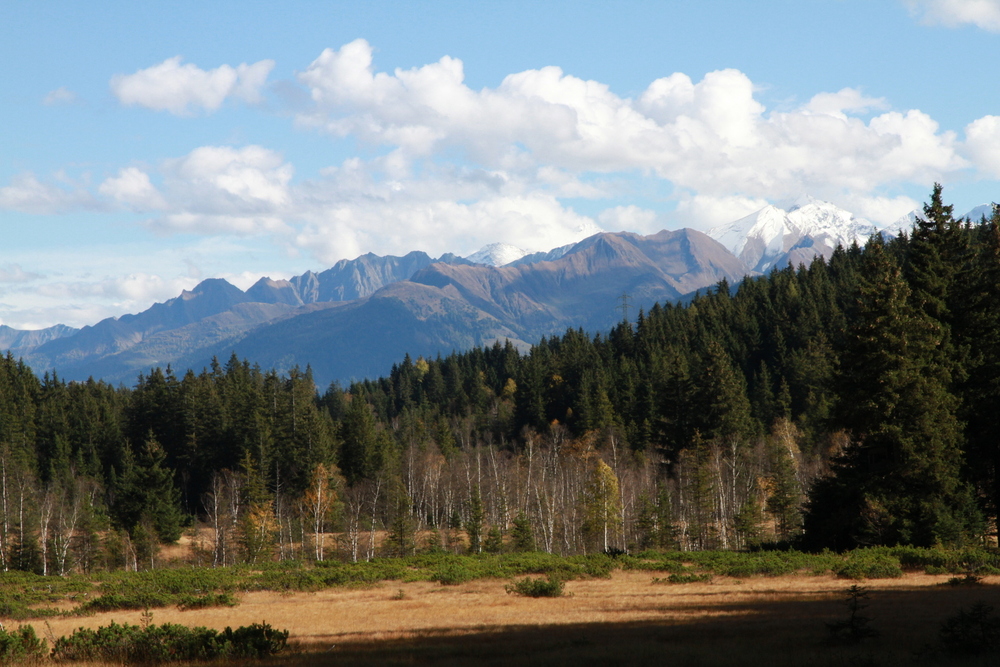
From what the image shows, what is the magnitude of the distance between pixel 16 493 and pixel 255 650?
65.9 meters

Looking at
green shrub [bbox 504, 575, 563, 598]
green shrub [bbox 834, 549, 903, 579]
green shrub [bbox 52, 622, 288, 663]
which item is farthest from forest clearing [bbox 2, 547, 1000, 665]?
green shrub [bbox 52, 622, 288, 663]

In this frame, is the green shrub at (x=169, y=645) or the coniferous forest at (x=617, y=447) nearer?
the green shrub at (x=169, y=645)

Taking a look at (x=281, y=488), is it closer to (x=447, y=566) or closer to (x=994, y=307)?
(x=447, y=566)

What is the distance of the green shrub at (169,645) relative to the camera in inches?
727

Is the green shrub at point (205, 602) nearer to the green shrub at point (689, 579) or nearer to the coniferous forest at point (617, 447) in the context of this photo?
the green shrub at point (689, 579)

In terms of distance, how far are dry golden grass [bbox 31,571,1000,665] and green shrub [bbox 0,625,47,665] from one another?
615 cm

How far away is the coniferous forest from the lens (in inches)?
1375

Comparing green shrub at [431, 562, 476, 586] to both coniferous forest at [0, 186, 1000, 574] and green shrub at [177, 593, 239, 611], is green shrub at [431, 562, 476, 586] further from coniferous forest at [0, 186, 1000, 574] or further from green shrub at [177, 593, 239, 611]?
coniferous forest at [0, 186, 1000, 574]

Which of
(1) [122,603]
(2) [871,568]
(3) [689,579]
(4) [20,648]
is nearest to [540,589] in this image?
(3) [689,579]

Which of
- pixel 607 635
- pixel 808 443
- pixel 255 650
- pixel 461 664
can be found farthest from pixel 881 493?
pixel 808 443

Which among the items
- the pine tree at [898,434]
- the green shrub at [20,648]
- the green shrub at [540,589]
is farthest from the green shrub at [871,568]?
the green shrub at [20,648]

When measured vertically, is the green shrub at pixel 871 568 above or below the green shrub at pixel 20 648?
below

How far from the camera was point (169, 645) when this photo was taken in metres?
18.8

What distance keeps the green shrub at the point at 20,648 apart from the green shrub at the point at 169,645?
403 mm
